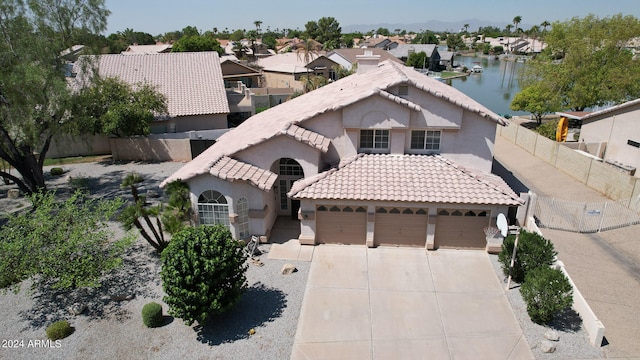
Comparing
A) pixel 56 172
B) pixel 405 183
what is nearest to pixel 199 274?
pixel 405 183

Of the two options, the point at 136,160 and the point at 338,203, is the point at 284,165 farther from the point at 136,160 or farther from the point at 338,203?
the point at 136,160

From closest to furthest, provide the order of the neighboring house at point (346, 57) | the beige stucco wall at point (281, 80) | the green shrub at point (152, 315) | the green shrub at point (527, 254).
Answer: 1. the green shrub at point (152, 315)
2. the green shrub at point (527, 254)
3. the beige stucco wall at point (281, 80)
4. the neighboring house at point (346, 57)

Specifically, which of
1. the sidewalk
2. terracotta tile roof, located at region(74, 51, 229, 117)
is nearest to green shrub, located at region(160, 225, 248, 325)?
the sidewalk

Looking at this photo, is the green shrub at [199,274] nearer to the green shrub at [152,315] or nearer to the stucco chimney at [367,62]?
the green shrub at [152,315]

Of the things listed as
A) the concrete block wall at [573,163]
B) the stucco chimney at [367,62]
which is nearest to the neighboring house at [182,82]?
the stucco chimney at [367,62]

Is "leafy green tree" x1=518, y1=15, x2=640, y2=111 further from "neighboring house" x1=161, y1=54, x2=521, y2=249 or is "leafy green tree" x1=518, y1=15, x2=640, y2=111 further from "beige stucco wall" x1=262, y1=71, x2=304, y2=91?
"beige stucco wall" x1=262, y1=71, x2=304, y2=91
